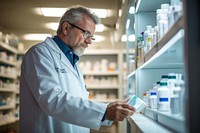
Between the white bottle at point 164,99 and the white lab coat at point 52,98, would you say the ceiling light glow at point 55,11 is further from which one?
the white bottle at point 164,99

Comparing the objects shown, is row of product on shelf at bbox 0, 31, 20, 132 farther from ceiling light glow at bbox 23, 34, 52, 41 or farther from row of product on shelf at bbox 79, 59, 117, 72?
row of product on shelf at bbox 79, 59, 117, 72

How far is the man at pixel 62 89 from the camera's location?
1.61 meters

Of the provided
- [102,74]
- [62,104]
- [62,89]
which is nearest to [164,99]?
[62,104]

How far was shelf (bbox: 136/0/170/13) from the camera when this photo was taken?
7.23 ft

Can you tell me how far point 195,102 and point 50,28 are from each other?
21.3 feet

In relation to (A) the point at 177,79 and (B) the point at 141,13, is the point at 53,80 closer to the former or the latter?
(A) the point at 177,79

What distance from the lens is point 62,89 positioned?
1.91 metres

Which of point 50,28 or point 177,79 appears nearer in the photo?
point 177,79

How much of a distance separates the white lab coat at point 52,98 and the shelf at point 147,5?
0.79 metres

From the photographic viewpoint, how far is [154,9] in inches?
96.7

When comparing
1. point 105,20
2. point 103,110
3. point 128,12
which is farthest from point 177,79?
point 105,20

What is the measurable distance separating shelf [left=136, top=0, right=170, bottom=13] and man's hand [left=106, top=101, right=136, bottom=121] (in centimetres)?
98

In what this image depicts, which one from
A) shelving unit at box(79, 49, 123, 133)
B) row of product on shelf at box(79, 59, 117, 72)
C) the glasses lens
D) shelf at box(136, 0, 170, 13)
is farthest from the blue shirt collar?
row of product on shelf at box(79, 59, 117, 72)

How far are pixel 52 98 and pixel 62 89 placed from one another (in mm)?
308
